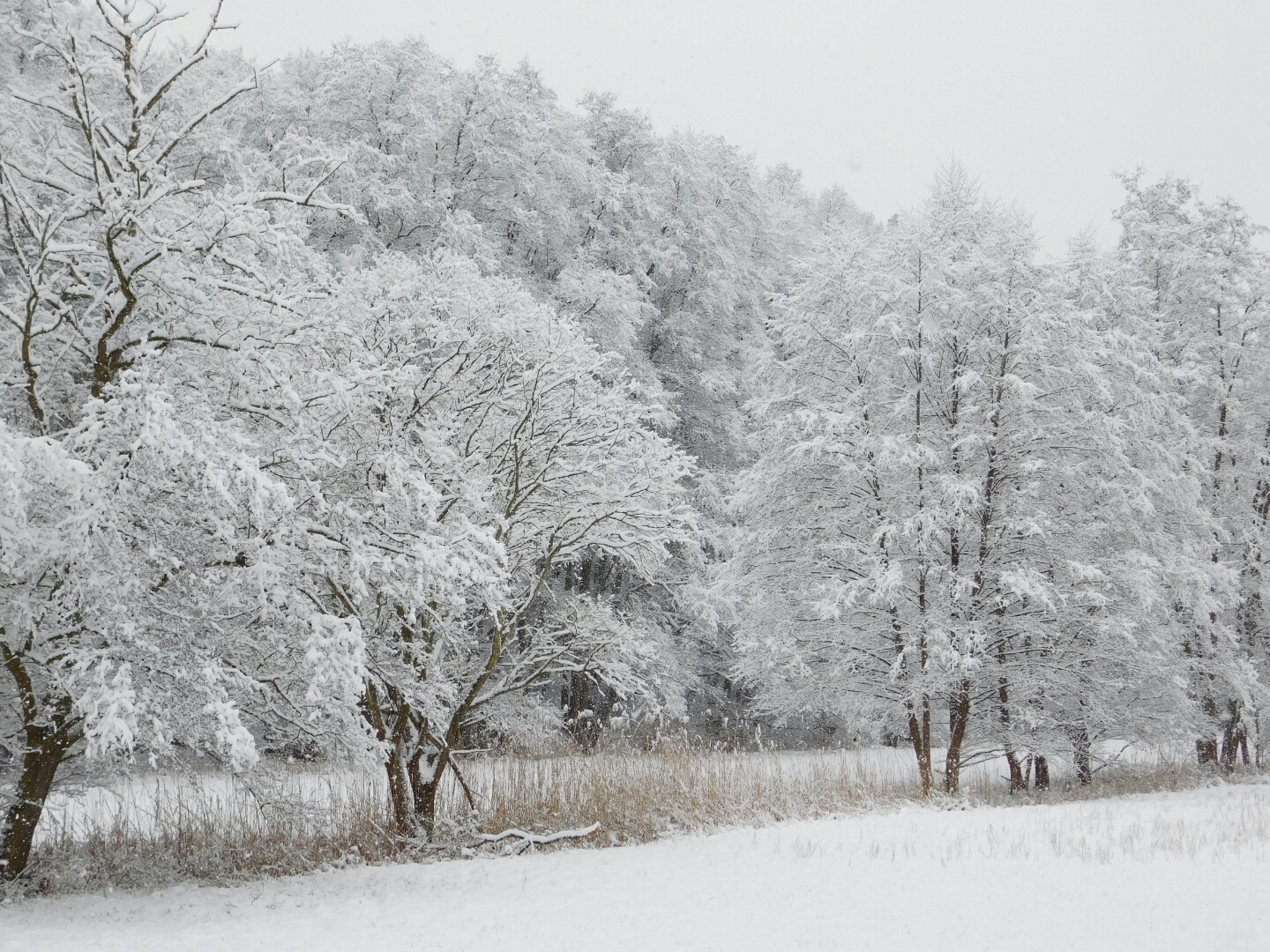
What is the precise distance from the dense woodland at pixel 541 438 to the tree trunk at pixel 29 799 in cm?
3

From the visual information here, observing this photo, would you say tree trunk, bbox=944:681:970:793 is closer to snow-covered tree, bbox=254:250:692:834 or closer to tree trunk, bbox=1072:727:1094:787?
tree trunk, bbox=1072:727:1094:787

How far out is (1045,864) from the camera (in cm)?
687

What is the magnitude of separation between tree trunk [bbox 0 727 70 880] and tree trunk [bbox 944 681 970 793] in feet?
35.1

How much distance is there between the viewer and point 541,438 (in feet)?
31.3

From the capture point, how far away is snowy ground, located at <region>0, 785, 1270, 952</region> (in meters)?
5.38

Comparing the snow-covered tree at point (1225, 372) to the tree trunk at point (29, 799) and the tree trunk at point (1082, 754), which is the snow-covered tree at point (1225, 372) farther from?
the tree trunk at point (29, 799)

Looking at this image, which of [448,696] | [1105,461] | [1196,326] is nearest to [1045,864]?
[448,696]

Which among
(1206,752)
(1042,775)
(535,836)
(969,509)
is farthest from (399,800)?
(1206,752)

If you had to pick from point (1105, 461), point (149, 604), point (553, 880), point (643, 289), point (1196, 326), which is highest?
point (643, 289)

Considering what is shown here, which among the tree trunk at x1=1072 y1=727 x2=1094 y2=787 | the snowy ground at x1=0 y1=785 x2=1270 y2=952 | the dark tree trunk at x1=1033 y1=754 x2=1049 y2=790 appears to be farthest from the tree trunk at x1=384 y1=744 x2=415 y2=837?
the dark tree trunk at x1=1033 y1=754 x2=1049 y2=790

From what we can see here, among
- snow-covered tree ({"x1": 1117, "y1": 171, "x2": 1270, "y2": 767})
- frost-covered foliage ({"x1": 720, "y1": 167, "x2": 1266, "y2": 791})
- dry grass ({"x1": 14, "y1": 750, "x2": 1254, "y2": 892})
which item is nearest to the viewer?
dry grass ({"x1": 14, "y1": 750, "x2": 1254, "y2": 892})

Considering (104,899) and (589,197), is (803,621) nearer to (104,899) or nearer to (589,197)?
(104,899)

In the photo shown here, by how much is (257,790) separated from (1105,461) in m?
11.5

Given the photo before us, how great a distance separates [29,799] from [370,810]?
3.21m
